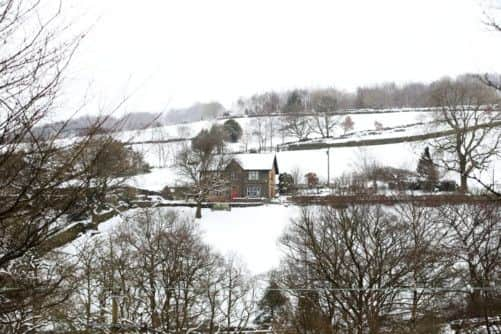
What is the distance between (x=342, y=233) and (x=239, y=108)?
225ft

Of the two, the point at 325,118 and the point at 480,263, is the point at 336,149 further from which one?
the point at 480,263

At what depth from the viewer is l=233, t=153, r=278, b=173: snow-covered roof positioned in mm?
29594

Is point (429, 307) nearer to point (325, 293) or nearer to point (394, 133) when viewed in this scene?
point (325, 293)

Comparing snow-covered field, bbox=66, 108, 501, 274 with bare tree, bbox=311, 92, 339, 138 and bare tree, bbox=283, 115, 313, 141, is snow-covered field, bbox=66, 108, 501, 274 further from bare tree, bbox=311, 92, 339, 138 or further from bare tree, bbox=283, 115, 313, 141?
bare tree, bbox=311, 92, 339, 138

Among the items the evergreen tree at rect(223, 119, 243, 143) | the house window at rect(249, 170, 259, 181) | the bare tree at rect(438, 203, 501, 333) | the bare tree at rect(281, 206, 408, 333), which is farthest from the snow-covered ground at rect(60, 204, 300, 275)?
the evergreen tree at rect(223, 119, 243, 143)

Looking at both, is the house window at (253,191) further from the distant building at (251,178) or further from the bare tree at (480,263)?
the bare tree at (480,263)

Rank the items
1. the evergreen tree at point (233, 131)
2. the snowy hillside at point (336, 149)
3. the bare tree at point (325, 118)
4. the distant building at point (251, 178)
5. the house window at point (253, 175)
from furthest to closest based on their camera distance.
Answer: the bare tree at point (325, 118), the evergreen tree at point (233, 131), the snowy hillside at point (336, 149), the house window at point (253, 175), the distant building at point (251, 178)

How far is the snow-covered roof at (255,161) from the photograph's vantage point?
2959cm

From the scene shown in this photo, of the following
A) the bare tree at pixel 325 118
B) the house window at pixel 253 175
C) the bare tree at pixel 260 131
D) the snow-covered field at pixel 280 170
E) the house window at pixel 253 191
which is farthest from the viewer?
the bare tree at pixel 325 118

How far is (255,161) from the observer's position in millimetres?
30266

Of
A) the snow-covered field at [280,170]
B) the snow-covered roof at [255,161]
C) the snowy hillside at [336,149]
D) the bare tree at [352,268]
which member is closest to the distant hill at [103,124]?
the snow-covered field at [280,170]

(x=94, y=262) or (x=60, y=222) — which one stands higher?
(x=60, y=222)

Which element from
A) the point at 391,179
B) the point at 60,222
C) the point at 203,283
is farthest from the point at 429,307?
the point at 391,179

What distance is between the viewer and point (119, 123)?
2.28m
